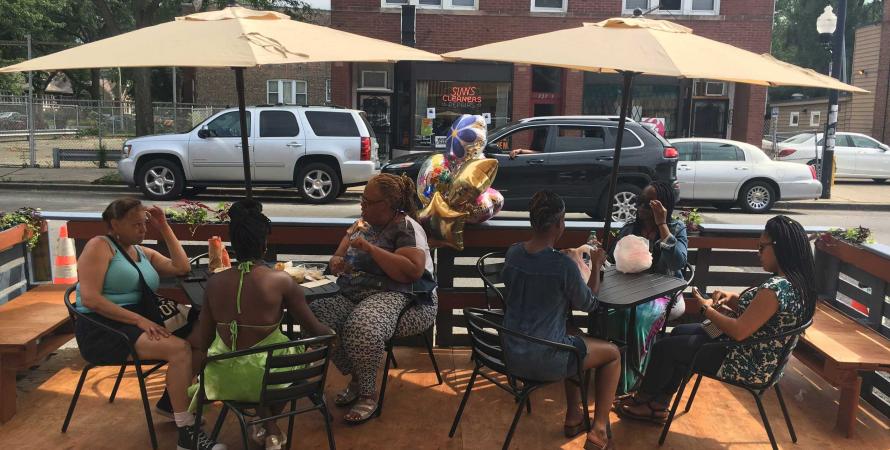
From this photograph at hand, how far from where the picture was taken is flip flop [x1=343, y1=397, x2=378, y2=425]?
148 inches

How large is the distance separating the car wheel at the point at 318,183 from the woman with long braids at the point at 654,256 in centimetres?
1018

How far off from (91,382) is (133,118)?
19359mm

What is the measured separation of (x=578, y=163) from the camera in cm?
1108

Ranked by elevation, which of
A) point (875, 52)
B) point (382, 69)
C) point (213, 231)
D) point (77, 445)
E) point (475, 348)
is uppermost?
point (875, 52)

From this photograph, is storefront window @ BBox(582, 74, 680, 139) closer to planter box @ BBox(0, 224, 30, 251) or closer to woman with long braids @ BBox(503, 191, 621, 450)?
planter box @ BBox(0, 224, 30, 251)

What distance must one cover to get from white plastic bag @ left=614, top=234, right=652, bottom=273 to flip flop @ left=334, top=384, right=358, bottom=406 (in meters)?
1.69

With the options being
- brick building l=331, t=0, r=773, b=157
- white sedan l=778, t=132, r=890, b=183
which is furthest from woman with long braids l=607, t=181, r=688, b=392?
white sedan l=778, t=132, r=890, b=183

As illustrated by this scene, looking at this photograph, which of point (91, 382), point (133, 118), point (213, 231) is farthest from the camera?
point (133, 118)

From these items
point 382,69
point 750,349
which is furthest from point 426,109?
point 750,349

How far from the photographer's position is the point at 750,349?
3.52 meters

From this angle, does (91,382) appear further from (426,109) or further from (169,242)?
(426,109)

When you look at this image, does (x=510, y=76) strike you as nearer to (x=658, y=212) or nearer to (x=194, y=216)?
(x=194, y=216)

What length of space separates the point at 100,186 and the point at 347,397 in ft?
44.8

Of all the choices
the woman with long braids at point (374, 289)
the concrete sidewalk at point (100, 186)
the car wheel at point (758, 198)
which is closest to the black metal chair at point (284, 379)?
the woman with long braids at point (374, 289)
